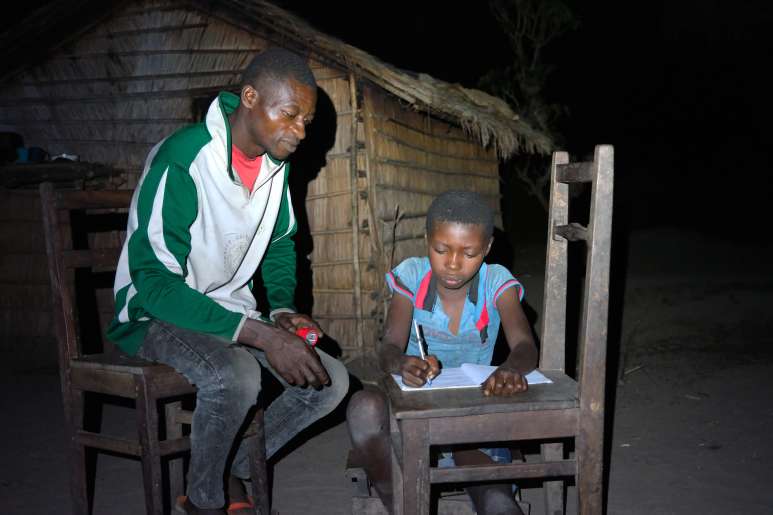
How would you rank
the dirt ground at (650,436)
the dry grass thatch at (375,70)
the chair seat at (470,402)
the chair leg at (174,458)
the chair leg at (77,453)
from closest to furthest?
1. the chair seat at (470,402)
2. the chair leg at (77,453)
3. the chair leg at (174,458)
4. the dirt ground at (650,436)
5. the dry grass thatch at (375,70)

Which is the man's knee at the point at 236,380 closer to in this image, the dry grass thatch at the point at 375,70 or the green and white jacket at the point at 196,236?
the green and white jacket at the point at 196,236

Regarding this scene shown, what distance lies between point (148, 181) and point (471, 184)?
5950mm

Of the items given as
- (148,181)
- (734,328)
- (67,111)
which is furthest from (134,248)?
(734,328)

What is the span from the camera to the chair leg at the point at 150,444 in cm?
244

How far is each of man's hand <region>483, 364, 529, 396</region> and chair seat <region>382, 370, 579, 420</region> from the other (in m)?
0.02

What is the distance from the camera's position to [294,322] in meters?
2.66

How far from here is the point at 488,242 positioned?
102 inches

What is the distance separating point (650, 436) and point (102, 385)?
2.76 meters

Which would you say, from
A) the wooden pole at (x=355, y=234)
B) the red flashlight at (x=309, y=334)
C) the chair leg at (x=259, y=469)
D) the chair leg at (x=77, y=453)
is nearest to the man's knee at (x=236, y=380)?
the red flashlight at (x=309, y=334)

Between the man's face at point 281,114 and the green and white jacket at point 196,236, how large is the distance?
4.9 inches

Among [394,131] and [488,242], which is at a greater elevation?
[394,131]

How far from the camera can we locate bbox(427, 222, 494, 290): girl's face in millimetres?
2498

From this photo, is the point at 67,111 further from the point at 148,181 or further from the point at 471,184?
the point at 148,181

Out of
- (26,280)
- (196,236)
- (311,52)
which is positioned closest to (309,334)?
(196,236)
